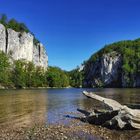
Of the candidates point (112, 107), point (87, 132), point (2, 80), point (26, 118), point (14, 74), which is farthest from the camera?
point (14, 74)

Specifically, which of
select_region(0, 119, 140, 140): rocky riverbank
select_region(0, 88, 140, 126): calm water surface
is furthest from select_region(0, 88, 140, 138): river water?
select_region(0, 119, 140, 140): rocky riverbank

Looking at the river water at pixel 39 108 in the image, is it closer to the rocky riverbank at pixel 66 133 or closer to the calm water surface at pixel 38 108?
the calm water surface at pixel 38 108

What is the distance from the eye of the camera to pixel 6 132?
22250 millimetres

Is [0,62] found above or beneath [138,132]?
above

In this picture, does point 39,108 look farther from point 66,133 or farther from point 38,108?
point 66,133

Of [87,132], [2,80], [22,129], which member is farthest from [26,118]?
[2,80]

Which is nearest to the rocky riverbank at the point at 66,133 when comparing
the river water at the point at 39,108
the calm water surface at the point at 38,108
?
the river water at the point at 39,108

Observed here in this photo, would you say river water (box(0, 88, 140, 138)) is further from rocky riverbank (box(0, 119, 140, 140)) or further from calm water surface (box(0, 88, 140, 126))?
rocky riverbank (box(0, 119, 140, 140))

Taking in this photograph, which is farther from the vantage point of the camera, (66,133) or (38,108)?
(38,108)

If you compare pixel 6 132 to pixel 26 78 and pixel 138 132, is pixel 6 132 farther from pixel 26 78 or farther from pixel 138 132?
pixel 26 78

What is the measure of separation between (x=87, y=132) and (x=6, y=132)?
5.74 m

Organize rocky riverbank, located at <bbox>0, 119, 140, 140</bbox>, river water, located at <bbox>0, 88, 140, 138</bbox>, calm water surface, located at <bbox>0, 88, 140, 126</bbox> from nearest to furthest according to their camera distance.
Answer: rocky riverbank, located at <bbox>0, 119, 140, 140</bbox> < river water, located at <bbox>0, 88, 140, 138</bbox> < calm water surface, located at <bbox>0, 88, 140, 126</bbox>

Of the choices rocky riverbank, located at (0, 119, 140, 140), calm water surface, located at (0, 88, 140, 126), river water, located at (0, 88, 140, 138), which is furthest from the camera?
calm water surface, located at (0, 88, 140, 126)

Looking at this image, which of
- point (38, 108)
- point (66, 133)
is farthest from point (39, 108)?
point (66, 133)
